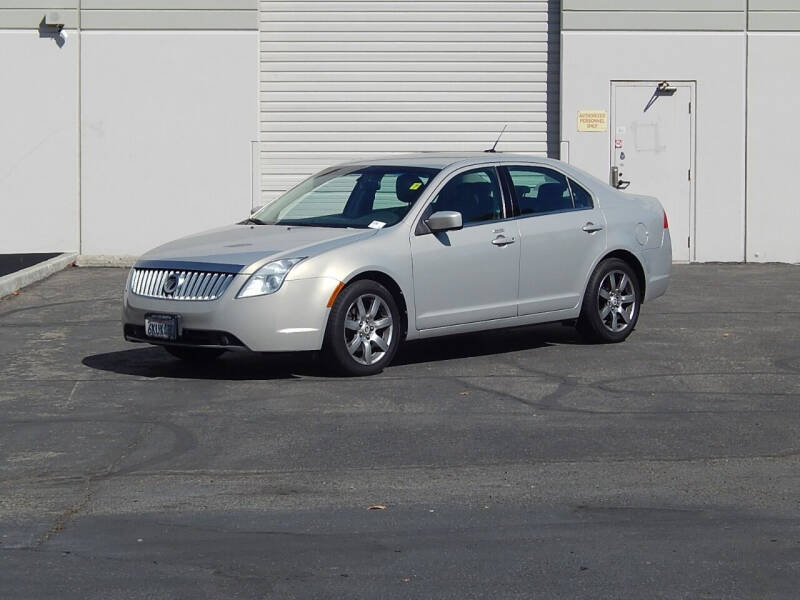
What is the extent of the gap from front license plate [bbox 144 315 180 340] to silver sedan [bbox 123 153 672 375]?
1cm

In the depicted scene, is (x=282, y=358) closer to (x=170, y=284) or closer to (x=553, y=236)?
(x=170, y=284)

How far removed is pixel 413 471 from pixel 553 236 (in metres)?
4.42

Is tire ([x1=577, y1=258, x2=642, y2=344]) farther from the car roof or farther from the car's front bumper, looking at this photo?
the car's front bumper

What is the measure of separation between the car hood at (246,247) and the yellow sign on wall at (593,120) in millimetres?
9552

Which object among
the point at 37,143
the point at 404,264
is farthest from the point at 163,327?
the point at 37,143

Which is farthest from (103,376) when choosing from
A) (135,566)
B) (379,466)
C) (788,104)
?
(788,104)

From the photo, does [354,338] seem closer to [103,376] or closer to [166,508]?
[103,376]

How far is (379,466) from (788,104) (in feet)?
45.1

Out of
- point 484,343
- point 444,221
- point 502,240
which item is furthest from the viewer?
point 484,343

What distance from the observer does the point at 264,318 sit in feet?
32.1

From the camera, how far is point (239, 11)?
19625mm

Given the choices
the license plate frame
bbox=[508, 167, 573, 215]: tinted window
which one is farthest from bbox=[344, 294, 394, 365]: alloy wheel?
bbox=[508, 167, 573, 215]: tinted window

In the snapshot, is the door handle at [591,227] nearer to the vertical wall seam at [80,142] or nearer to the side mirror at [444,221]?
the side mirror at [444,221]

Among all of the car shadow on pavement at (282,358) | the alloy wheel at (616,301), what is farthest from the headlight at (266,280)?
the alloy wheel at (616,301)
